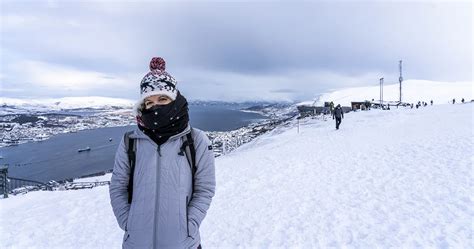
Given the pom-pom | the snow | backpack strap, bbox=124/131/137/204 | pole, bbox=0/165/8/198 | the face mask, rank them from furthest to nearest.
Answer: pole, bbox=0/165/8/198, the snow, the pom-pom, backpack strap, bbox=124/131/137/204, the face mask

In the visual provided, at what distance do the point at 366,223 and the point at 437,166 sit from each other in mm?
5495

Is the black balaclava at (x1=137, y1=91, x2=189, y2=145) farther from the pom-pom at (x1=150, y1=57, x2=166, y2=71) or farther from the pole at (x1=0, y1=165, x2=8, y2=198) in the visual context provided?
the pole at (x1=0, y1=165, x2=8, y2=198)

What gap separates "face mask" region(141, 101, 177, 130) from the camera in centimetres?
229

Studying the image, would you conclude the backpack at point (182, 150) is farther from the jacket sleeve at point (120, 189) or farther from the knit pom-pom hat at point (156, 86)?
the knit pom-pom hat at point (156, 86)

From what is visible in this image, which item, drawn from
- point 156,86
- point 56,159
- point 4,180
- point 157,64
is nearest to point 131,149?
point 156,86

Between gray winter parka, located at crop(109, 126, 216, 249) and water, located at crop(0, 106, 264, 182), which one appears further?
water, located at crop(0, 106, 264, 182)

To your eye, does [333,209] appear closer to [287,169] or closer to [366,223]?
[366,223]

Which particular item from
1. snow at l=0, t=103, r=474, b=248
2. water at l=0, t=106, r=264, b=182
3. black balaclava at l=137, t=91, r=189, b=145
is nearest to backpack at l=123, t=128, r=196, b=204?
black balaclava at l=137, t=91, r=189, b=145

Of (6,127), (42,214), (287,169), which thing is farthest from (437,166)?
(6,127)

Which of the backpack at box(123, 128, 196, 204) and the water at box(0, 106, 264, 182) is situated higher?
the backpack at box(123, 128, 196, 204)

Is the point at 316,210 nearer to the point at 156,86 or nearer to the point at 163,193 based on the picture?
the point at 163,193

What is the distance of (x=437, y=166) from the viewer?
31.6 ft

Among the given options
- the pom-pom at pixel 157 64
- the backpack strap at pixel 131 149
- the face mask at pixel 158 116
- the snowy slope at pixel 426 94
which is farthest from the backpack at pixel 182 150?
the snowy slope at pixel 426 94

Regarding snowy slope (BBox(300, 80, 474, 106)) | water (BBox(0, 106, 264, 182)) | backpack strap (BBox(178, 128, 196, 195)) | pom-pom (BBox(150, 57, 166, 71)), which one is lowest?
water (BBox(0, 106, 264, 182))
